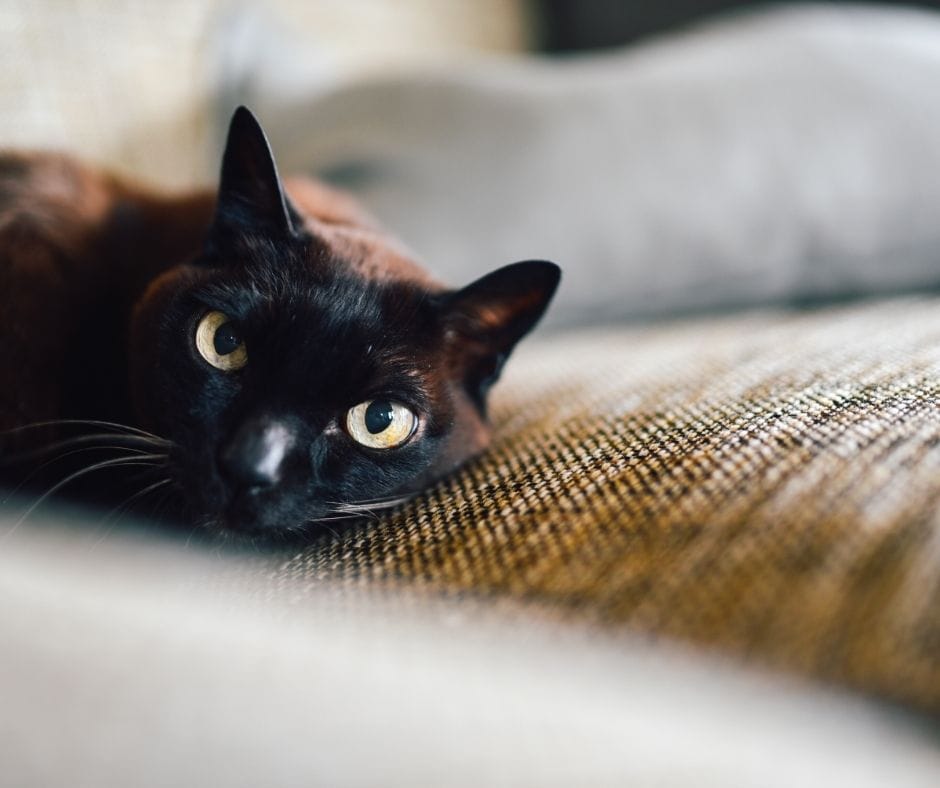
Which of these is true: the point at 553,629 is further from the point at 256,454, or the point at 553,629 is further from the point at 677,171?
the point at 677,171

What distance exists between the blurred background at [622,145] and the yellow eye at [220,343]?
533mm

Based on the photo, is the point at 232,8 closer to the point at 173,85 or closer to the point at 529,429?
the point at 173,85

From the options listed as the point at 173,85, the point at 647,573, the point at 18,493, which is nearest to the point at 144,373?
the point at 18,493

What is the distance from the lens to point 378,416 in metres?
0.75

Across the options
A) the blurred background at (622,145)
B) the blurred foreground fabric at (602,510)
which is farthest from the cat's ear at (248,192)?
the blurred background at (622,145)

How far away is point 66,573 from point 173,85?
4.32 feet

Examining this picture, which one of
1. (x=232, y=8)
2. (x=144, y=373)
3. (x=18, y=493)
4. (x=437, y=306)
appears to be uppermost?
(x=232, y=8)

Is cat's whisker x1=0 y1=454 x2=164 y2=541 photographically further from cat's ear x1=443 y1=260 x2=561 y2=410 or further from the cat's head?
cat's ear x1=443 y1=260 x2=561 y2=410

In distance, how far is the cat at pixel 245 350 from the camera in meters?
0.71

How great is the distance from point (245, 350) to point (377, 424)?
0.50 ft

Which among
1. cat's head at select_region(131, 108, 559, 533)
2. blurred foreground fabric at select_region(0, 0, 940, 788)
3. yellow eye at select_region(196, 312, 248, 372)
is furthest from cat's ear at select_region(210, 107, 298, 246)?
blurred foreground fabric at select_region(0, 0, 940, 788)

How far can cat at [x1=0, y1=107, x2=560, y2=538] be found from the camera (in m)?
0.71

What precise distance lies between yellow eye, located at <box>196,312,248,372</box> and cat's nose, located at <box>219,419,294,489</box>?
0.31ft

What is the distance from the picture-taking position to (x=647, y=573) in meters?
0.51
